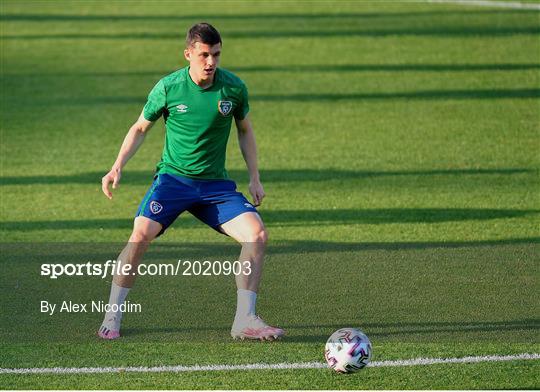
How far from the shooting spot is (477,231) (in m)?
12.9

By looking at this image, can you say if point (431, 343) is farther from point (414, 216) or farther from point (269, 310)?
point (414, 216)

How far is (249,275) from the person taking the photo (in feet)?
30.2

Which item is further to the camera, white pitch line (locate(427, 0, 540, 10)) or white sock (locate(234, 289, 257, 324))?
white pitch line (locate(427, 0, 540, 10))

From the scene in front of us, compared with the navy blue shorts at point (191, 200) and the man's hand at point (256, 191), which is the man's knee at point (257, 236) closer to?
the navy blue shorts at point (191, 200)

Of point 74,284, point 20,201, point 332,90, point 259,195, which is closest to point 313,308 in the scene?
point 259,195

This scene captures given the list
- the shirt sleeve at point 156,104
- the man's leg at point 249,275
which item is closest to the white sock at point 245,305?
the man's leg at point 249,275

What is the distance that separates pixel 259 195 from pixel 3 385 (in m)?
2.37

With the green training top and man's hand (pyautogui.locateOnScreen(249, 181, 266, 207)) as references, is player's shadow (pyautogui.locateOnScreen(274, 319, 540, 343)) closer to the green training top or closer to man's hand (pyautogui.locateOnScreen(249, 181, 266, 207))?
man's hand (pyautogui.locateOnScreen(249, 181, 266, 207))

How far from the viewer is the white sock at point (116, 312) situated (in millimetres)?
9211

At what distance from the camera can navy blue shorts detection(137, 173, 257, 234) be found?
924 centimetres

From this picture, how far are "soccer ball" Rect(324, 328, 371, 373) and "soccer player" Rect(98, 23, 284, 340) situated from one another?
2.76 feet

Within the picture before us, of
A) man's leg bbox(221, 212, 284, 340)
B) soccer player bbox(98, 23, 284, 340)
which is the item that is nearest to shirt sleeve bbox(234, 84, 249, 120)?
soccer player bbox(98, 23, 284, 340)

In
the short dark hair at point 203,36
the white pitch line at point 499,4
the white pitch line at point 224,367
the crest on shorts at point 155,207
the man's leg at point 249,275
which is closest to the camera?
the white pitch line at point 224,367

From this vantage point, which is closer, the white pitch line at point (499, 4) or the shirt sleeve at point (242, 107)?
the shirt sleeve at point (242, 107)
